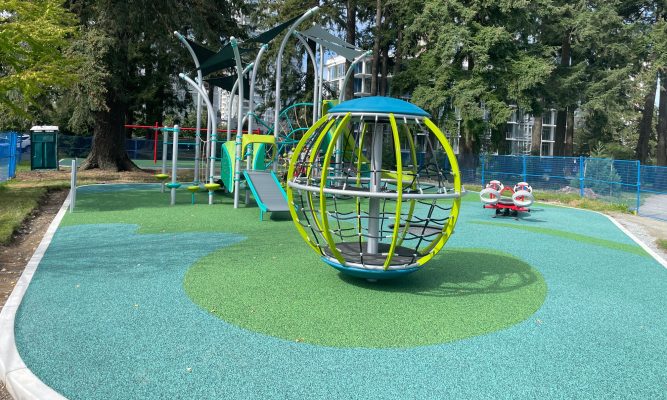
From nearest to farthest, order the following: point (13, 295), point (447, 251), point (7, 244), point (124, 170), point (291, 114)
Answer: point (13, 295)
point (7, 244)
point (447, 251)
point (124, 170)
point (291, 114)

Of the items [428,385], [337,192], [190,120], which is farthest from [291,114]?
[428,385]

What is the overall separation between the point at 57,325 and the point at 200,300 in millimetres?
1342

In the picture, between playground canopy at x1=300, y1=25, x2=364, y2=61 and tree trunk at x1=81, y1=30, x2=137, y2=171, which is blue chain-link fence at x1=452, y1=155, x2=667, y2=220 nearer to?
playground canopy at x1=300, y1=25, x2=364, y2=61

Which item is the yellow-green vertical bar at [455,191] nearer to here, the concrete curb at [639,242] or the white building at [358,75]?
the concrete curb at [639,242]

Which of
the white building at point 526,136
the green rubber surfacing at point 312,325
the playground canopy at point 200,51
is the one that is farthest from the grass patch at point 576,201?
the white building at point 526,136

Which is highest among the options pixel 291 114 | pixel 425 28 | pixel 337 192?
pixel 425 28

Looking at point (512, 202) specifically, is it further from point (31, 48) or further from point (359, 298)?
point (31, 48)

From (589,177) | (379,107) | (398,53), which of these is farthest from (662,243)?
(398,53)

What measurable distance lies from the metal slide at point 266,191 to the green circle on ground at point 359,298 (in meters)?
3.26

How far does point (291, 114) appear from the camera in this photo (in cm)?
3117

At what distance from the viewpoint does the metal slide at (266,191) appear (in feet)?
36.2

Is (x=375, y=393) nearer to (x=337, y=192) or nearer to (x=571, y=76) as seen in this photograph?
(x=337, y=192)

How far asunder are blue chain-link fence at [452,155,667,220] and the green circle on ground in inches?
452

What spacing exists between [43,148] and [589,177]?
2189cm
